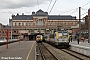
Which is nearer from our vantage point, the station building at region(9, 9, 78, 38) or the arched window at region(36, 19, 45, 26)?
the station building at region(9, 9, 78, 38)

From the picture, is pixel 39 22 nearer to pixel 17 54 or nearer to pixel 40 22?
pixel 40 22

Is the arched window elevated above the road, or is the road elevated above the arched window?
the arched window

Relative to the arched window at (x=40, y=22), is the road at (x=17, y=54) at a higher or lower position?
lower

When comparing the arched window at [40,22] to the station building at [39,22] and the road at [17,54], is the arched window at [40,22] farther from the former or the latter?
the road at [17,54]

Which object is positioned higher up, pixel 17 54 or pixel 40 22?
pixel 40 22

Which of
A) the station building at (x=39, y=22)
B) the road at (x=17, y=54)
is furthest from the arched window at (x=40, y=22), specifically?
the road at (x=17, y=54)

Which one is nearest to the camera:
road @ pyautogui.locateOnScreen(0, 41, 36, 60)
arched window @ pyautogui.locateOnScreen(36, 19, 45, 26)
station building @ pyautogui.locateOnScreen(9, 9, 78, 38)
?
road @ pyautogui.locateOnScreen(0, 41, 36, 60)

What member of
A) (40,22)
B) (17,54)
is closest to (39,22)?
(40,22)

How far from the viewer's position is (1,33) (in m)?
120

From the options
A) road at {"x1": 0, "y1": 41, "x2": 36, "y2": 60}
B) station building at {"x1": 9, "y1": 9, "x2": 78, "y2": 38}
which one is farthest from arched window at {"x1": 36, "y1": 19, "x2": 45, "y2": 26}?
road at {"x1": 0, "y1": 41, "x2": 36, "y2": 60}

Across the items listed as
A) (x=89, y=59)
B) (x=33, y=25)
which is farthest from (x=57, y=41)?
(x=33, y=25)

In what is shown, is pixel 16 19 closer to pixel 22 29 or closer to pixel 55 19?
pixel 22 29

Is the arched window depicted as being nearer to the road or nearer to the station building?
the station building

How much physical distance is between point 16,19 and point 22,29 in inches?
572
